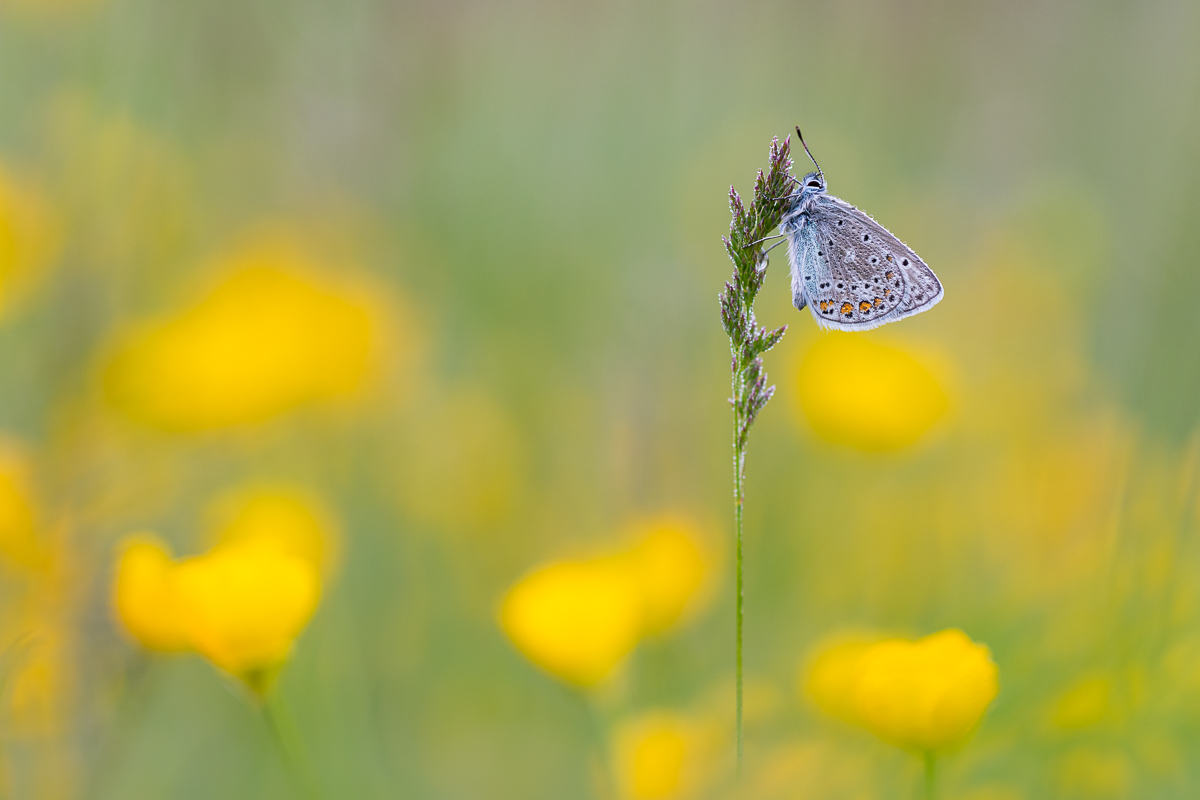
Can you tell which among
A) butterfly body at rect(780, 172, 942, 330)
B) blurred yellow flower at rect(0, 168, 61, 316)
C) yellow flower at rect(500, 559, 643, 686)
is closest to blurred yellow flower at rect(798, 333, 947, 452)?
butterfly body at rect(780, 172, 942, 330)

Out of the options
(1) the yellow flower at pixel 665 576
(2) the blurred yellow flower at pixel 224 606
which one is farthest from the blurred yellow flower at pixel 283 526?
(1) the yellow flower at pixel 665 576

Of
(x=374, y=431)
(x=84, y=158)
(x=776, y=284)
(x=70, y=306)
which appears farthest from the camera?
(x=776, y=284)

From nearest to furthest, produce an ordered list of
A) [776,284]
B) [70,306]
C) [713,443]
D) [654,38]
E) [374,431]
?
[70,306]
[374,431]
[713,443]
[776,284]
[654,38]

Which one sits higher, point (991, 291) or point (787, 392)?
point (991, 291)

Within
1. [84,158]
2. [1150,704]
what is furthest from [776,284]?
[1150,704]

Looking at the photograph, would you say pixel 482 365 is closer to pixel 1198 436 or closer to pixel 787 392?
pixel 787 392

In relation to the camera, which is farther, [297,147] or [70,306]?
[297,147]

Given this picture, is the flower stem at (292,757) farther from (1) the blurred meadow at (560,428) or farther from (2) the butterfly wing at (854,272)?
(2) the butterfly wing at (854,272)

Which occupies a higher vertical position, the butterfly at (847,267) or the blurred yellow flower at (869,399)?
the butterfly at (847,267)
